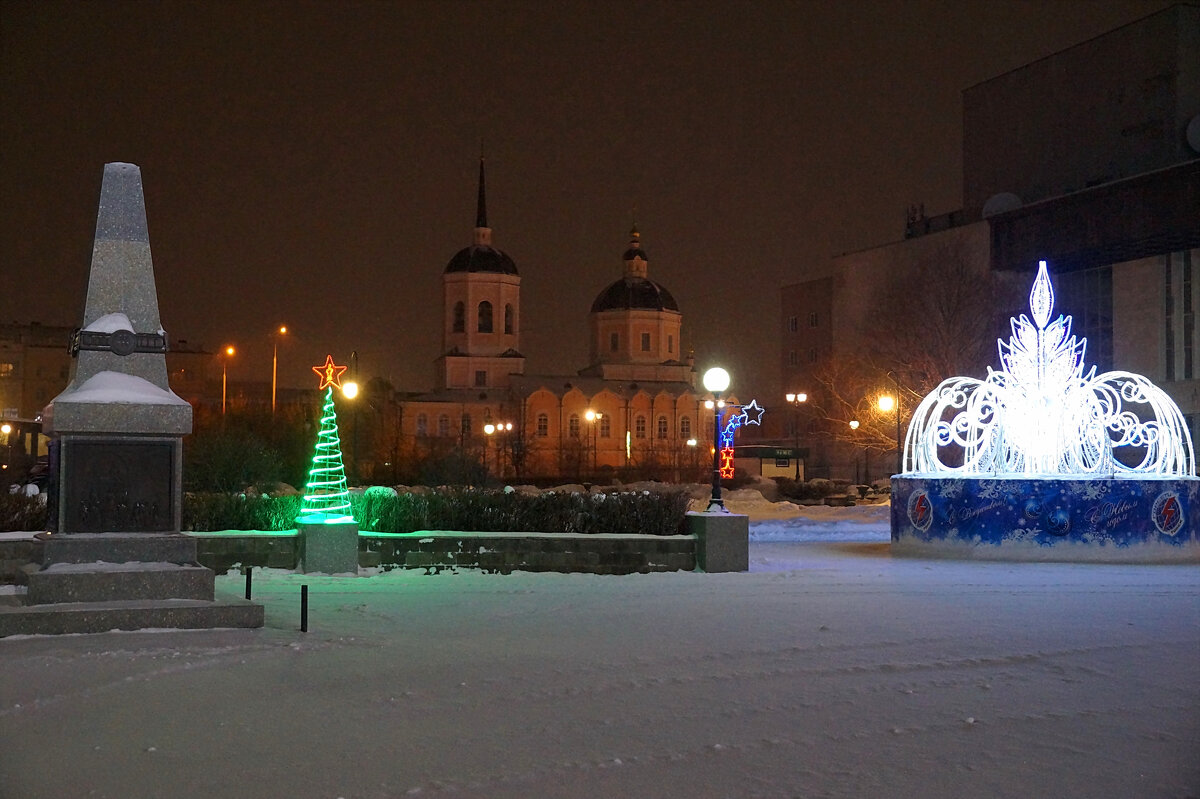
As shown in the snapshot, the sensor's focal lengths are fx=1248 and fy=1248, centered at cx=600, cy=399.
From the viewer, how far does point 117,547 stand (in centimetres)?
1194

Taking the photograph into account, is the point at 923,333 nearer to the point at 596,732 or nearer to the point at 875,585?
the point at 875,585

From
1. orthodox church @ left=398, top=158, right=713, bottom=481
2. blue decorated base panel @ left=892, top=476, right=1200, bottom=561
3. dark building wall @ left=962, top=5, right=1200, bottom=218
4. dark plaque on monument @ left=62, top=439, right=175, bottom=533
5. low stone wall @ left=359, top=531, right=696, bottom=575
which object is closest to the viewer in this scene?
dark plaque on monument @ left=62, top=439, right=175, bottom=533

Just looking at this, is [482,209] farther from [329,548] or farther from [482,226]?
[329,548]

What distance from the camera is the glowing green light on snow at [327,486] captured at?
17.3 metres

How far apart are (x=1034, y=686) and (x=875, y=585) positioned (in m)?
7.24

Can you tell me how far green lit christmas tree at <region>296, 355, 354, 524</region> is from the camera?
56.7ft

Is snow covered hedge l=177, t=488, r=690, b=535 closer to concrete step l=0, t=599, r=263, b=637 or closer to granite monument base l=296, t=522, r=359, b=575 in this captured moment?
granite monument base l=296, t=522, r=359, b=575

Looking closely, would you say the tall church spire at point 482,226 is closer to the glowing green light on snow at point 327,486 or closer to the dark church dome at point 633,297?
the dark church dome at point 633,297

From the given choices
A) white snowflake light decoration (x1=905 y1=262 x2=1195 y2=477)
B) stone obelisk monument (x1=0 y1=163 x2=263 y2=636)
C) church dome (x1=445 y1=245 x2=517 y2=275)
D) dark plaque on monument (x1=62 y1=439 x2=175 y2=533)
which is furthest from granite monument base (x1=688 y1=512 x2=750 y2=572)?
church dome (x1=445 y1=245 x2=517 y2=275)

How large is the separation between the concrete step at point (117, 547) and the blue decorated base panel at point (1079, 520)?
14.0 metres

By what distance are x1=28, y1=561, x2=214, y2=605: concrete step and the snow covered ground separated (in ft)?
2.53

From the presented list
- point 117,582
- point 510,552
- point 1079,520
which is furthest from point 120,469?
point 1079,520

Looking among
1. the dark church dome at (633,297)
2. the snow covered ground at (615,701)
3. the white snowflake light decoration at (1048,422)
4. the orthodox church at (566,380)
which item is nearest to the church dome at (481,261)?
the orthodox church at (566,380)

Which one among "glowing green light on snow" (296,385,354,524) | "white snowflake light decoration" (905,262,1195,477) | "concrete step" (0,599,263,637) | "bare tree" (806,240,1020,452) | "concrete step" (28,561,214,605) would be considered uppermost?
"bare tree" (806,240,1020,452)
